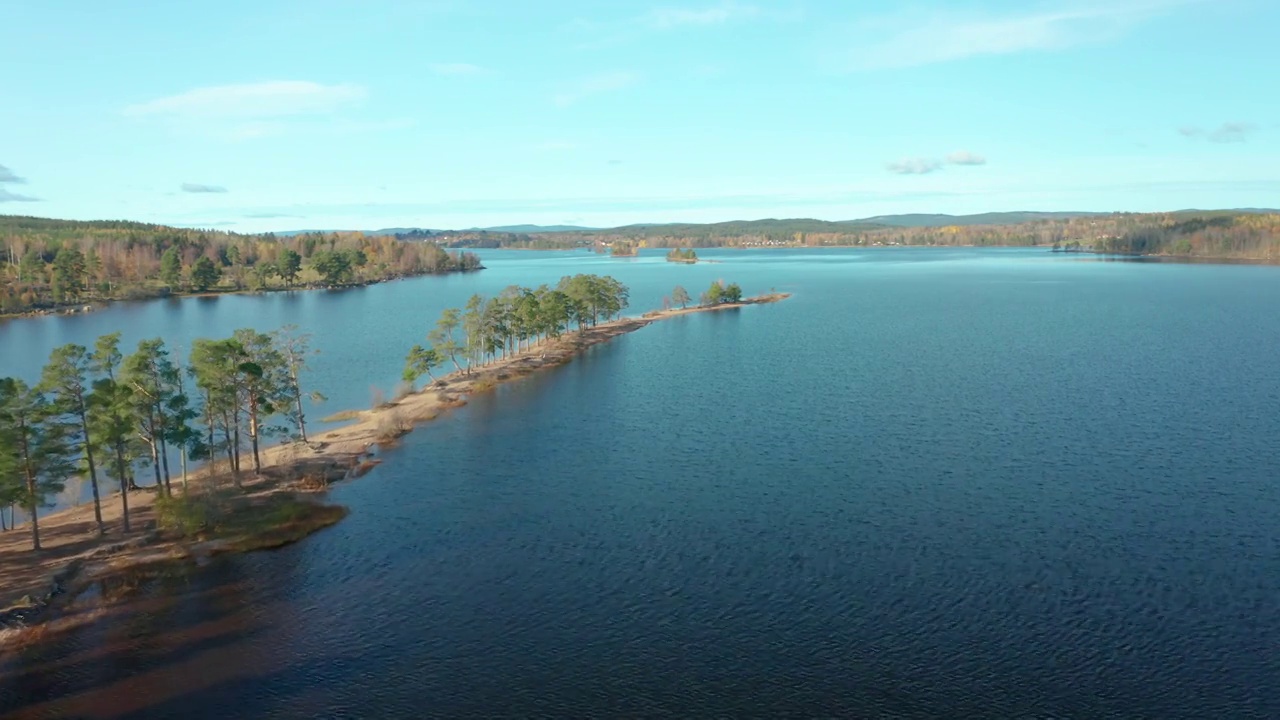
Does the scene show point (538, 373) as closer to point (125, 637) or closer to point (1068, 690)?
point (125, 637)

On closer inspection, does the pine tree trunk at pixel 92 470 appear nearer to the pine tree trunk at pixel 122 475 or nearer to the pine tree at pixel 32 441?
the pine tree at pixel 32 441

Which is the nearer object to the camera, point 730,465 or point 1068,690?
point 1068,690

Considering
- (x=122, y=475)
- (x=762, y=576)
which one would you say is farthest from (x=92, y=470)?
(x=762, y=576)

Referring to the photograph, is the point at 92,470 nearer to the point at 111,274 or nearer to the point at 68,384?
the point at 68,384

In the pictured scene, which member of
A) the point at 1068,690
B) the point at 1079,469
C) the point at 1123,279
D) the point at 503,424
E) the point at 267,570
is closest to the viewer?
the point at 1068,690

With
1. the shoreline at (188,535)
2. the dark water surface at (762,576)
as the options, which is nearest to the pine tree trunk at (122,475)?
the shoreline at (188,535)

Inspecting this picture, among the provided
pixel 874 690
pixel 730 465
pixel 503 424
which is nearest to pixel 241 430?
pixel 503 424

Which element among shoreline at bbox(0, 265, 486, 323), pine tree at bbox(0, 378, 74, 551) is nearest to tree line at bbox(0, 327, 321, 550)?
pine tree at bbox(0, 378, 74, 551)
